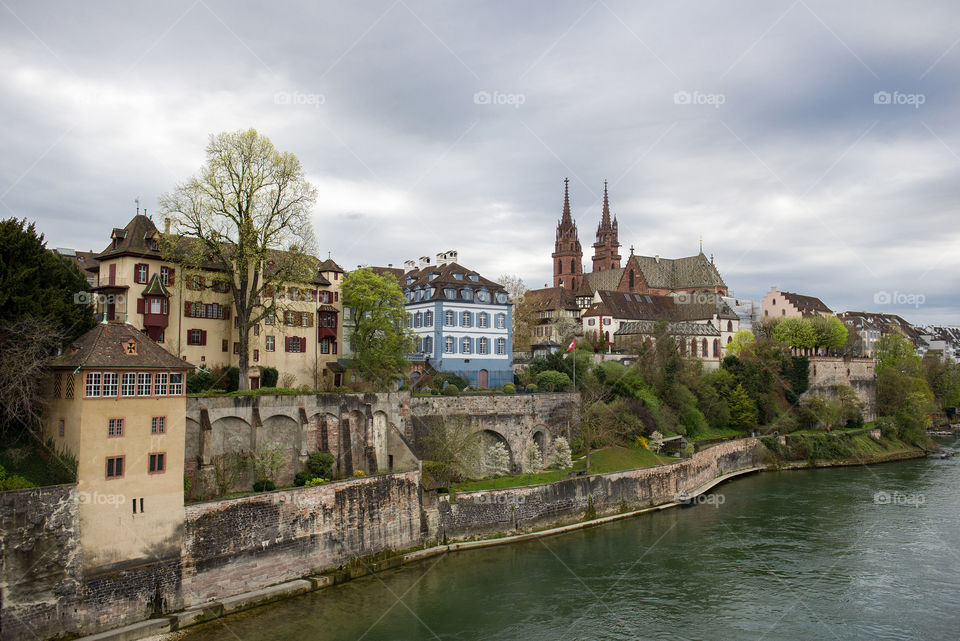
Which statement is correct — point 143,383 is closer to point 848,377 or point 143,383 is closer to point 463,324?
point 463,324

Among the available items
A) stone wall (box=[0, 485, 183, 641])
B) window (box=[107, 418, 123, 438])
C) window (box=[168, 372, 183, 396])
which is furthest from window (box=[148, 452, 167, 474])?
stone wall (box=[0, 485, 183, 641])

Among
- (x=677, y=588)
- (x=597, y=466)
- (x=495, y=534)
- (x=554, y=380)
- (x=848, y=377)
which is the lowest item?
(x=677, y=588)

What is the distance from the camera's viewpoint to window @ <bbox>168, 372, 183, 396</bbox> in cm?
2431

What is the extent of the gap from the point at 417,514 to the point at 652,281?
73.9m

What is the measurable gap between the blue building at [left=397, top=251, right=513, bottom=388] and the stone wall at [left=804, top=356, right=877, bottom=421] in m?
35.5

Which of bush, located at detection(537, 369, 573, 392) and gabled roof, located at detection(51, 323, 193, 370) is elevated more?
gabled roof, located at detection(51, 323, 193, 370)

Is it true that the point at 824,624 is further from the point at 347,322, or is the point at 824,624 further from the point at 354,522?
the point at 347,322

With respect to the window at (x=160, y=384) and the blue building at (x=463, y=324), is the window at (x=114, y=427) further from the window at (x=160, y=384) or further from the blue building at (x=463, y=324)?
the blue building at (x=463, y=324)

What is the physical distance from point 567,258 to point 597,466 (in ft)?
215

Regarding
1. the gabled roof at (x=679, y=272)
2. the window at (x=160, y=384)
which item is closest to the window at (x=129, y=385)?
the window at (x=160, y=384)

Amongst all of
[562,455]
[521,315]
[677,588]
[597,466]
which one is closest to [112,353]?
[677,588]

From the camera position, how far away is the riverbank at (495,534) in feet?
73.9

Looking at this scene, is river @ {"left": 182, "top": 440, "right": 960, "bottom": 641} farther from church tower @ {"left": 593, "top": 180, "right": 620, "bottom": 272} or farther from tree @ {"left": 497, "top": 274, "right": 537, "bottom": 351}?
church tower @ {"left": 593, "top": 180, "right": 620, "bottom": 272}

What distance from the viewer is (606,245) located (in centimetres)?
10831
